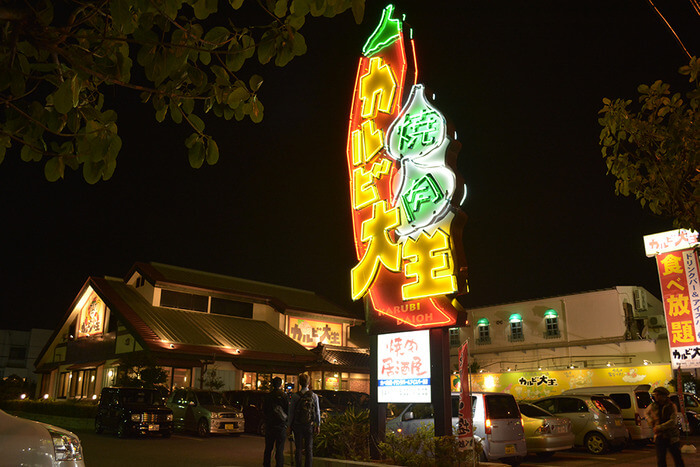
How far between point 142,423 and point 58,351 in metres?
20.3

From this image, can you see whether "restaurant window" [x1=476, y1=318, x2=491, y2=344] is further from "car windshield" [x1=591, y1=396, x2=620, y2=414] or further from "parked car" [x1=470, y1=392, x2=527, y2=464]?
"parked car" [x1=470, y1=392, x2=527, y2=464]

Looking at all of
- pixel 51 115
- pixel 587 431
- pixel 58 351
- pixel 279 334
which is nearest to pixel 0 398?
pixel 58 351

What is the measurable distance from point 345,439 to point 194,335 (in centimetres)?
1758

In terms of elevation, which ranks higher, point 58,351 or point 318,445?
point 58,351

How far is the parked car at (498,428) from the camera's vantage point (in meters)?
11.5

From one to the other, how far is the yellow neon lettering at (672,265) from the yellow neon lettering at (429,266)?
8.44 meters

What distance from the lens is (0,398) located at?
32656mm

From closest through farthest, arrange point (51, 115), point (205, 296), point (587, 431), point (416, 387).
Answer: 1. point (51, 115)
2. point (416, 387)
3. point (587, 431)
4. point (205, 296)

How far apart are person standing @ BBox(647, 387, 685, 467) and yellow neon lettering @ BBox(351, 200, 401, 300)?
5282 mm

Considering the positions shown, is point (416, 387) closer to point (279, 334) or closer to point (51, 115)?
point (51, 115)

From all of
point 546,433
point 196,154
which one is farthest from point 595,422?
point 196,154

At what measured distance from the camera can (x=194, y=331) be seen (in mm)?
27484

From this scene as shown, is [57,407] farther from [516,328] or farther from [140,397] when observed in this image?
[516,328]

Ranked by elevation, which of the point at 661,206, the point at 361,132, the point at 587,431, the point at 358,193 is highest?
the point at 361,132
